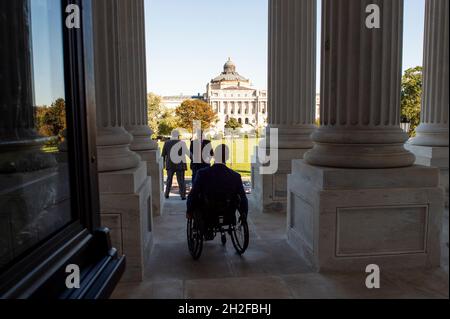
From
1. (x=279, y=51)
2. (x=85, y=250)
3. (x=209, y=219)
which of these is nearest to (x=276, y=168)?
(x=279, y=51)

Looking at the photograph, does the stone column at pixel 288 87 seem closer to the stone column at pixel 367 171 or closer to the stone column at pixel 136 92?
the stone column at pixel 136 92

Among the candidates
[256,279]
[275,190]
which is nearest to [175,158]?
[275,190]

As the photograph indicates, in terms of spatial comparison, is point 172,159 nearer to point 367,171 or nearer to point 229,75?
point 367,171

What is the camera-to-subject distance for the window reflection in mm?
1784

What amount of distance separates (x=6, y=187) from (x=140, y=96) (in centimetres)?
1079

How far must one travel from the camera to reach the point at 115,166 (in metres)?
6.42

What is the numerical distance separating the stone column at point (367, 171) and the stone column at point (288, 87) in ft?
14.7

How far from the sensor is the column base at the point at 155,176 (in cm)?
1100

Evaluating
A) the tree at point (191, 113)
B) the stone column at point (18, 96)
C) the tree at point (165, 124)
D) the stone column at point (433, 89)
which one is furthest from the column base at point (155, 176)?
the tree at point (191, 113)

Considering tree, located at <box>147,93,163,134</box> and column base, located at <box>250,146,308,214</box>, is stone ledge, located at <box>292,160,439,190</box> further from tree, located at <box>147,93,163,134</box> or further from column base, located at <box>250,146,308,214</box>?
tree, located at <box>147,93,163,134</box>

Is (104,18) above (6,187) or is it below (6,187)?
above

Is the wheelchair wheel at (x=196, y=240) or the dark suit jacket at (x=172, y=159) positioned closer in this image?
the wheelchair wheel at (x=196, y=240)

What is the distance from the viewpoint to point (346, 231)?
244 inches
